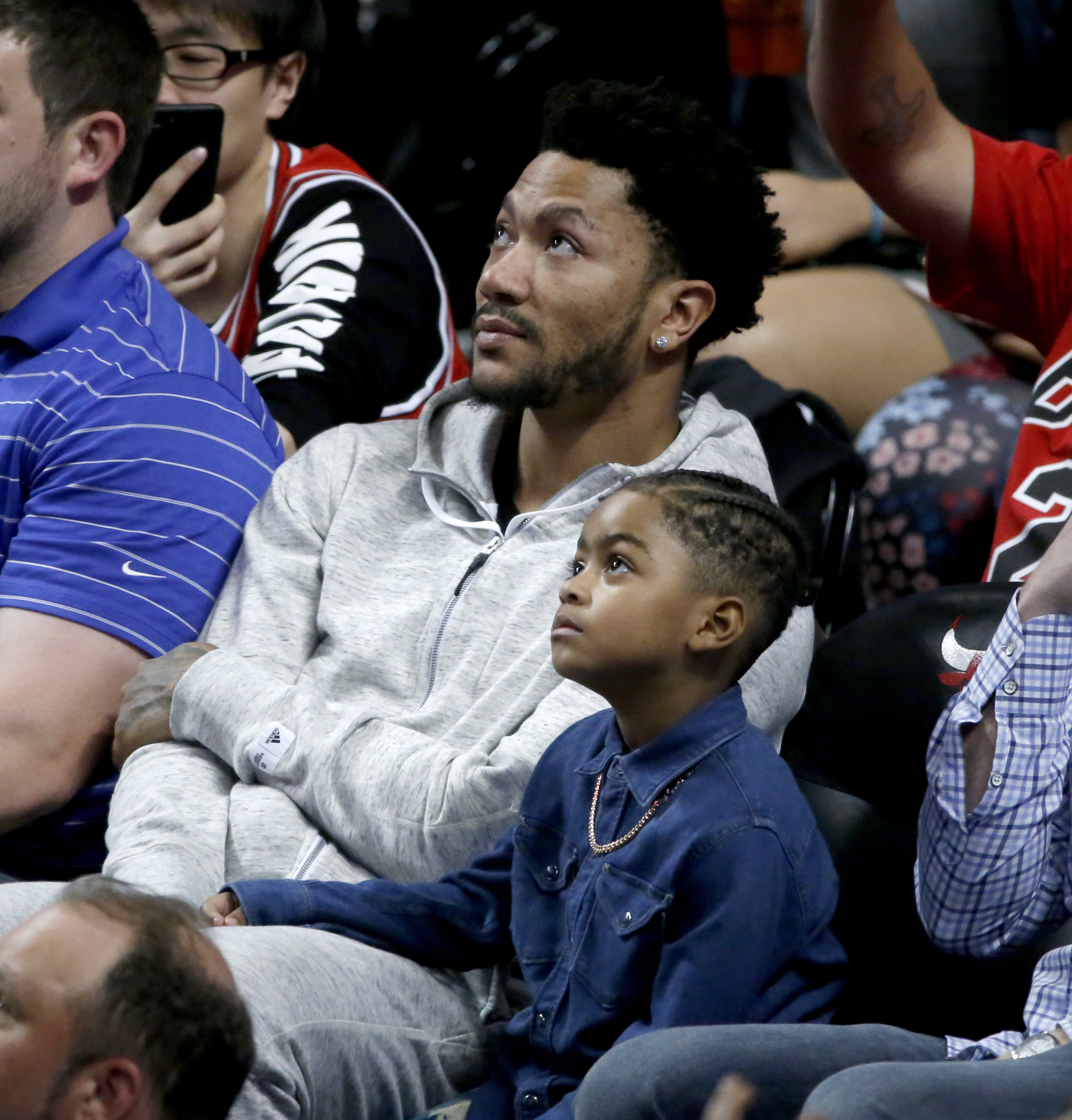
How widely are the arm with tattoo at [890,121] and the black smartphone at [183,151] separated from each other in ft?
2.79

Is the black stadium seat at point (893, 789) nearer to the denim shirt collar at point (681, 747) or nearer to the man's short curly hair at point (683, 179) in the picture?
the denim shirt collar at point (681, 747)

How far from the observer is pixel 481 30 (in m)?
3.53

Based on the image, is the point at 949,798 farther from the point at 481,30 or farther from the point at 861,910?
the point at 481,30

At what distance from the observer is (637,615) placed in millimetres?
1427

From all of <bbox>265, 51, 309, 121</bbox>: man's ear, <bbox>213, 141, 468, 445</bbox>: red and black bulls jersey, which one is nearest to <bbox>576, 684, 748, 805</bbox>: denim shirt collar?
<bbox>213, 141, 468, 445</bbox>: red and black bulls jersey

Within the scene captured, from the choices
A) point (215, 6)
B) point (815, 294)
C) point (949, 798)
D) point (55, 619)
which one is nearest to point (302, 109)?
point (215, 6)

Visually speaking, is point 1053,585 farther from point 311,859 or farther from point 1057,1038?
point 311,859

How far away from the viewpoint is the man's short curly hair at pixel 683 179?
1825 millimetres

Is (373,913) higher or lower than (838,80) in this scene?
lower

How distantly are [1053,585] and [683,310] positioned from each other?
65 centimetres

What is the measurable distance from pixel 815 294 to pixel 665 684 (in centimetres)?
151

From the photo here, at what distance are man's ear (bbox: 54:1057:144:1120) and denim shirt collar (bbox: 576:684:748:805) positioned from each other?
0.49m

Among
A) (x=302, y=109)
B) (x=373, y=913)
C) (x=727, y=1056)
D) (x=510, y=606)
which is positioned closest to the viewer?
(x=727, y=1056)

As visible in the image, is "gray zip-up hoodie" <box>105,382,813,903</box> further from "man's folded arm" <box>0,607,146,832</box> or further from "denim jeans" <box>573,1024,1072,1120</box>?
"denim jeans" <box>573,1024,1072,1120</box>
